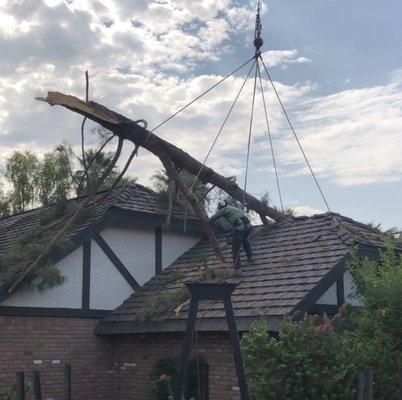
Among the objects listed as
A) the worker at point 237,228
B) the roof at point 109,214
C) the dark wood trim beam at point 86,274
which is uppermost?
the roof at point 109,214

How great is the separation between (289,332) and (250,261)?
216 inches

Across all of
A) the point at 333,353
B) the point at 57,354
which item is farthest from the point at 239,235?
the point at 333,353

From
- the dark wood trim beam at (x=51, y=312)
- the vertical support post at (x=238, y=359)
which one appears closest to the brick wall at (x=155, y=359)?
the dark wood trim beam at (x=51, y=312)

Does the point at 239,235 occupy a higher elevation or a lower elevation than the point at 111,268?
higher

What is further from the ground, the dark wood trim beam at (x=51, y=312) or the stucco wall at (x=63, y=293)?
the stucco wall at (x=63, y=293)

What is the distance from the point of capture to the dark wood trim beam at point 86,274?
1520 cm

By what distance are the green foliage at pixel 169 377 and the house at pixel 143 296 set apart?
25 centimetres

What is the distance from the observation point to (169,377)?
523 inches

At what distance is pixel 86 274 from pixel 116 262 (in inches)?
35.3

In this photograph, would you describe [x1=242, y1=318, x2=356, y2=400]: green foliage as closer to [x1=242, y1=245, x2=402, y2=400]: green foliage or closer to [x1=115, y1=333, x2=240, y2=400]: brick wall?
[x1=242, y1=245, x2=402, y2=400]: green foliage

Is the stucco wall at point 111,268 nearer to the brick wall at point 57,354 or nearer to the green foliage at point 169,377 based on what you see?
the brick wall at point 57,354

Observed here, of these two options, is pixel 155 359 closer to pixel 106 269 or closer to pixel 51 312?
pixel 51 312

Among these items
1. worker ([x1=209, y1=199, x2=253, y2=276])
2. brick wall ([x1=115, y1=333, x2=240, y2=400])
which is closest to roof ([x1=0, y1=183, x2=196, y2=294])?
worker ([x1=209, y1=199, x2=253, y2=276])

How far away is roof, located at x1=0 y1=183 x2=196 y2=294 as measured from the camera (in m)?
15.6
